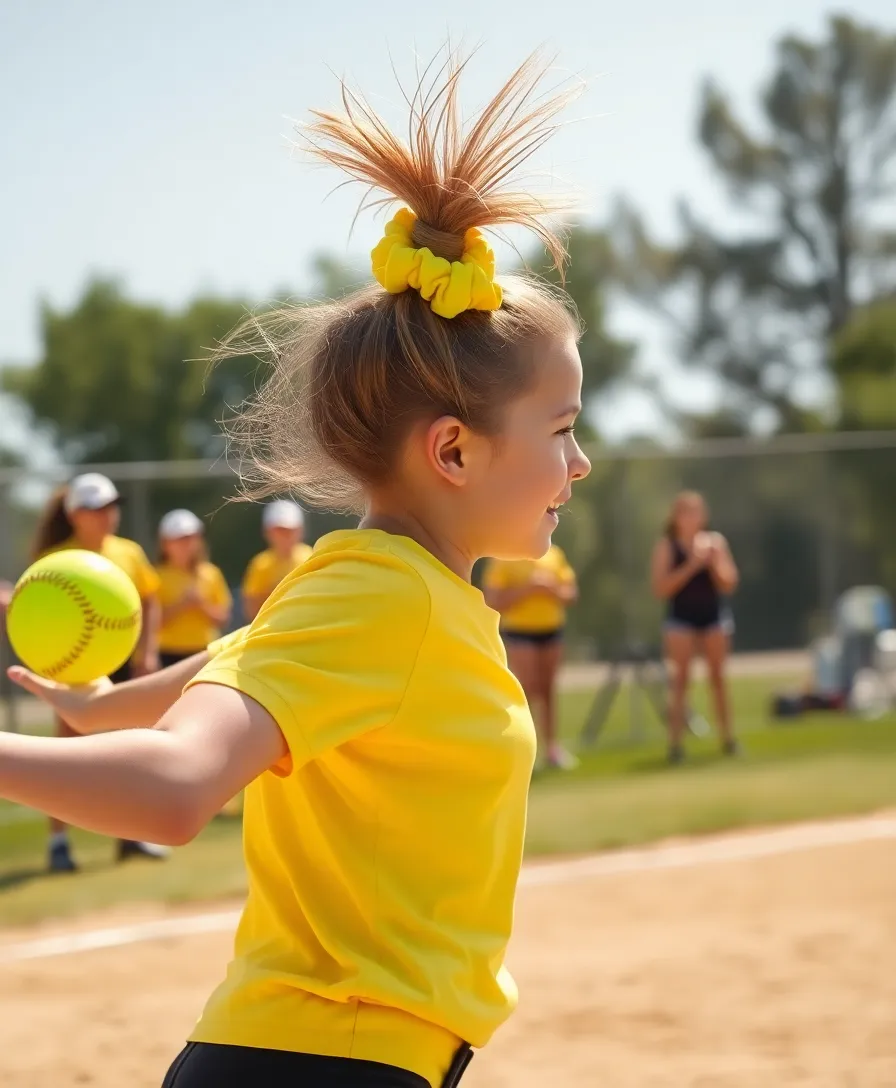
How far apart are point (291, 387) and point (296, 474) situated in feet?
0.44

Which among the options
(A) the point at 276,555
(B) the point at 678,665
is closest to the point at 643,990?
(A) the point at 276,555

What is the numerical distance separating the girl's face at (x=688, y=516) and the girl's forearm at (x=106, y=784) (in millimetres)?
9930

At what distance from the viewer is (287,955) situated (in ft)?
6.79

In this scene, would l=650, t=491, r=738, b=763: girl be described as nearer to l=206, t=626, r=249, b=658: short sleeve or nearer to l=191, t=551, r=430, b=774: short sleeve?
l=206, t=626, r=249, b=658: short sleeve

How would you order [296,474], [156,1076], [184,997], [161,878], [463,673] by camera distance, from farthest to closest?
[161,878] → [184,997] → [156,1076] → [296,474] → [463,673]

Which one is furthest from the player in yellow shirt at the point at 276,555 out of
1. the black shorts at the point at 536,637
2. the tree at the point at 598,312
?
the tree at the point at 598,312

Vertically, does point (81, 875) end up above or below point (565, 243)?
below

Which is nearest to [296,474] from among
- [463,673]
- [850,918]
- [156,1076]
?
[463,673]

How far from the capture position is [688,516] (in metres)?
11.4

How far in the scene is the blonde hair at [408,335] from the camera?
2.12m

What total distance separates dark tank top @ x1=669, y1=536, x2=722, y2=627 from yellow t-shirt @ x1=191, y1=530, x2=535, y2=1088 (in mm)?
9615

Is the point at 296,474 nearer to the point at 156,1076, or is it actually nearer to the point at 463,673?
the point at 463,673

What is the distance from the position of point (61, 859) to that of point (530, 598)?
4089mm

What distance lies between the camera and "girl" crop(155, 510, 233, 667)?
32.2 ft
